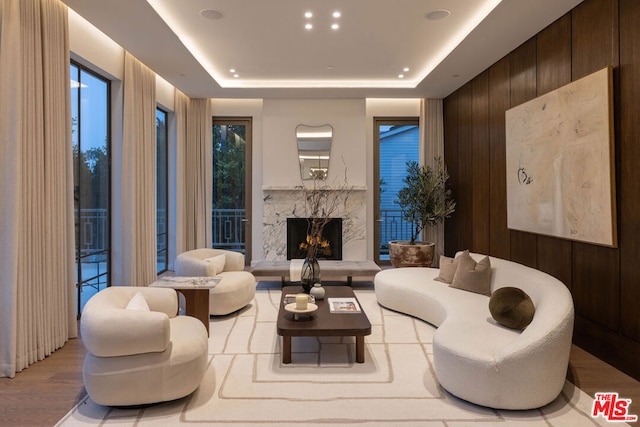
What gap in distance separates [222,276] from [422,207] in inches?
139

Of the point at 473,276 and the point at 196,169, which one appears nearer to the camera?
the point at 473,276

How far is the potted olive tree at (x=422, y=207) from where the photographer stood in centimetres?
657

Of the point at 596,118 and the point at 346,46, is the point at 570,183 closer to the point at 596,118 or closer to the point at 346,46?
the point at 596,118

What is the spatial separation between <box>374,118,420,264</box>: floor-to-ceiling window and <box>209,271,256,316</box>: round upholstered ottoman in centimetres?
351

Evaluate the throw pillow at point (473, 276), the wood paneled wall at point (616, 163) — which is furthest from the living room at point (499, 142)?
the throw pillow at point (473, 276)

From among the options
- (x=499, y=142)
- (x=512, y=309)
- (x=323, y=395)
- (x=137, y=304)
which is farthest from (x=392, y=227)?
(x=137, y=304)

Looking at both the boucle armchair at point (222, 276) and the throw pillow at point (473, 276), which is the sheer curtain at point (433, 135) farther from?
the boucle armchair at point (222, 276)

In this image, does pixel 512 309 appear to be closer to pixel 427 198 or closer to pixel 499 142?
pixel 499 142

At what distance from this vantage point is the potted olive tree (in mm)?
6574

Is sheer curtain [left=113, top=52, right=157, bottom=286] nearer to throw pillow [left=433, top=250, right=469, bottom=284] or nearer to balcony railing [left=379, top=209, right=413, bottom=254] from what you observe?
throw pillow [left=433, top=250, right=469, bottom=284]

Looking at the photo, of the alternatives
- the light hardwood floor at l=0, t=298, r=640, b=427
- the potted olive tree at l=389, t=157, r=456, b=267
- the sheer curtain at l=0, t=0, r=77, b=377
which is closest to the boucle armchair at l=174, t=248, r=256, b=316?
the sheer curtain at l=0, t=0, r=77, b=377

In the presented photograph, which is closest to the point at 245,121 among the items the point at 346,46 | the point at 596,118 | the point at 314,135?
the point at 314,135

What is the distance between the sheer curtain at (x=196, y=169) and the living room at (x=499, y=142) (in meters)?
0.32

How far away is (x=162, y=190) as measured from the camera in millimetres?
6770
